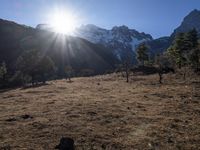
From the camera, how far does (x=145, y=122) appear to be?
3142 centimetres

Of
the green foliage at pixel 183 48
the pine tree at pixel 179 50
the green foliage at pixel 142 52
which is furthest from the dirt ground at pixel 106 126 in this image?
the green foliage at pixel 142 52

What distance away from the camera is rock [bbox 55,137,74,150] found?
77.2 feet

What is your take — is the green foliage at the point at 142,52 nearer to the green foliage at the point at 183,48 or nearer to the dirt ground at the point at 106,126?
the green foliage at the point at 183,48

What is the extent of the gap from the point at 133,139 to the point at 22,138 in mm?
8849

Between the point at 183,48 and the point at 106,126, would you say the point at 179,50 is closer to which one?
the point at 183,48

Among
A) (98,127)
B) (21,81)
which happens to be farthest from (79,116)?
(21,81)

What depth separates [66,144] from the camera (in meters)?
23.8

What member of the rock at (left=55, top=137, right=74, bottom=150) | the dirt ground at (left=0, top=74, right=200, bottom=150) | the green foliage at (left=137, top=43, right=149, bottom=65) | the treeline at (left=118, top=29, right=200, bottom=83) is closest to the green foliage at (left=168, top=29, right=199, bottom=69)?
the treeline at (left=118, top=29, right=200, bottom=83)

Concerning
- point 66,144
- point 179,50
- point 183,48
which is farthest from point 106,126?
point 183,48

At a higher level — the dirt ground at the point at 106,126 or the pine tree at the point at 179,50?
the pine tree at the point at 179,50

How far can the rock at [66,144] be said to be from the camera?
23531 mm

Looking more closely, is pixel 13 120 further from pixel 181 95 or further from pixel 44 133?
pixel 181 95

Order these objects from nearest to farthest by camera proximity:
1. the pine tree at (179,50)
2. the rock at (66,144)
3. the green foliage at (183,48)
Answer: the rock at (66,144) < the pine tree at (179,50) < the green foliage at (183,48)

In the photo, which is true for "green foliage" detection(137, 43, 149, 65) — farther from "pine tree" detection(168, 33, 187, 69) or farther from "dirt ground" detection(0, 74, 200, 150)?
"dirt ground" detection(0, 74, 200, 150)
